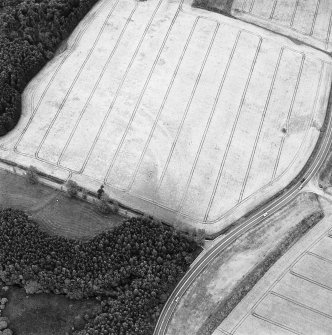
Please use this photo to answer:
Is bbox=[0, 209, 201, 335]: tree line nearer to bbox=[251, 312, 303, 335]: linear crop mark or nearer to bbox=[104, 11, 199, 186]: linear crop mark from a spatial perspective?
bbox=[251, 312, 303, 335]: linear crop mark

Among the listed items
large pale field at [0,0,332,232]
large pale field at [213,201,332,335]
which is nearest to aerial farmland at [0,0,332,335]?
large pale field at [213,201,332,335]

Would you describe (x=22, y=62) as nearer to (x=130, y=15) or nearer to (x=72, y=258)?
(x=130, y=15)

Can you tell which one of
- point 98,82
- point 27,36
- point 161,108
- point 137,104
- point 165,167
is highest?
point 27,36

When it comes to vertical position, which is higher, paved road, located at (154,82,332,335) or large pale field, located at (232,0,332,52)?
large pale field, located at (232,0,332,52)

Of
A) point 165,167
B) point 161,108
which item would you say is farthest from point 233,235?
point 161,108

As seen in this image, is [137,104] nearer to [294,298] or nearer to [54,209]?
[54,209]

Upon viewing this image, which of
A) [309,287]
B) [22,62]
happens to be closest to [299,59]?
[309,287]
